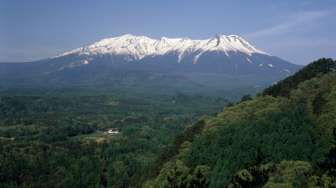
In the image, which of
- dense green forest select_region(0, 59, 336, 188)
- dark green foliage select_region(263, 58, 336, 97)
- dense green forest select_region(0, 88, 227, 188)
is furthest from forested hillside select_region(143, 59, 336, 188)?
dense green forest select_region(0, 88, 227, 188)

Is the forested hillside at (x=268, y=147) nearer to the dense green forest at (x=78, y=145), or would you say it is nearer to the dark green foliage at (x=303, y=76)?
the dark green foliage at (x=303, y=76)

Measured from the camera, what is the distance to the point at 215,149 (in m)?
57.2

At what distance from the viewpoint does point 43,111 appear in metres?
190

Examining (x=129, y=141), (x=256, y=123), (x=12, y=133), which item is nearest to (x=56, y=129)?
(x=12, y=133)

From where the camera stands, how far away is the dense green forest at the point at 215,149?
154ft

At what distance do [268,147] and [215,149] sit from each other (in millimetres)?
8477

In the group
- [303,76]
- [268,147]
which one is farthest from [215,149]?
[303,76]

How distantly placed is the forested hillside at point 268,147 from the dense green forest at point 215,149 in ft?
0.34

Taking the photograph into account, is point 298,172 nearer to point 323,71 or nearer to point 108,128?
point 323,71

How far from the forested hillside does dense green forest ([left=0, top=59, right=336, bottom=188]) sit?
10 cm

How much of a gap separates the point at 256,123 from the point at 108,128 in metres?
101

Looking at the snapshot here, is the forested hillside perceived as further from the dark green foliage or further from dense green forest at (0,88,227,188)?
dense green forest at (0,88,227,188)

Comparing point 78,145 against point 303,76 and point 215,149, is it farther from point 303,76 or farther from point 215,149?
point 215,149

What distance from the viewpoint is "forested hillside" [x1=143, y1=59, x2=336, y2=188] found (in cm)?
4466
